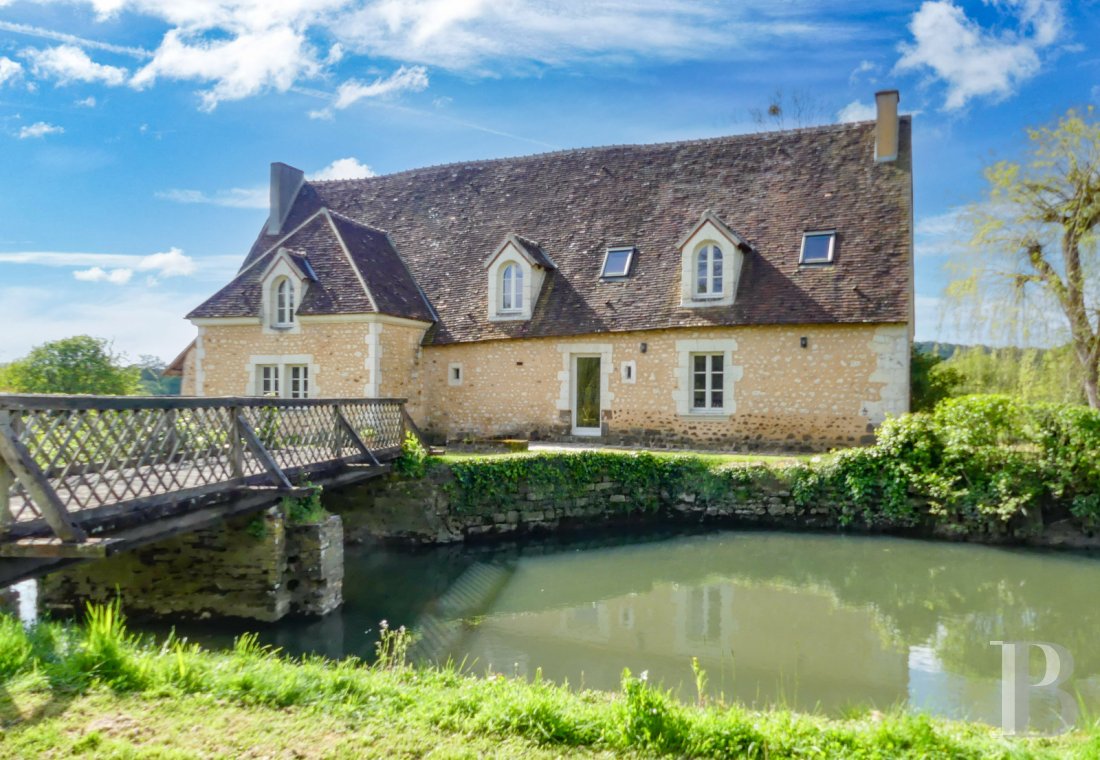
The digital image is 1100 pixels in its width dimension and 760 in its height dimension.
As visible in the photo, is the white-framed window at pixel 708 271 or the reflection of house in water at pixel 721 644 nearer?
the reflection of house in water at pixel 721 644

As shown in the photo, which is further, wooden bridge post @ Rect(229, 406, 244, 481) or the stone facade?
the stone facade

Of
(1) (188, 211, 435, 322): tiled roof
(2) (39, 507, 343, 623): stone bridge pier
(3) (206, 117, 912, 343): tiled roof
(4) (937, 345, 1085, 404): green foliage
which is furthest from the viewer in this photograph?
(4) (937, 345, 1085, 404): green foliage

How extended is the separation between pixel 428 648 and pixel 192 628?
2576mm

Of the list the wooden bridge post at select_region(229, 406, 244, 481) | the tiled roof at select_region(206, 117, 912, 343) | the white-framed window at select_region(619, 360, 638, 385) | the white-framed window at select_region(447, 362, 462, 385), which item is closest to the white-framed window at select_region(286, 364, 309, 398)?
the tiled roof at select_region(206, 117, 912, 343)

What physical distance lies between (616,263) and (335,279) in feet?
19.4

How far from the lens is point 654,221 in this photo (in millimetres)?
16250

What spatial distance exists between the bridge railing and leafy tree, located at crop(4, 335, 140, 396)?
33.3ft

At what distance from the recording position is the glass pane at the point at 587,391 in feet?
52.7

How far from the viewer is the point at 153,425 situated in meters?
6.67

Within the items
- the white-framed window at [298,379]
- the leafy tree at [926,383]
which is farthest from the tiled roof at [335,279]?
the leafy tree at [926,383]

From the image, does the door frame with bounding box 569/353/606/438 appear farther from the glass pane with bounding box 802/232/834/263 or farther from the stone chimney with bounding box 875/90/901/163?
the stone chimney with bounding box 875/90/901/163

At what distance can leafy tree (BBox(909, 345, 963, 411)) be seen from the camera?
16.0 m

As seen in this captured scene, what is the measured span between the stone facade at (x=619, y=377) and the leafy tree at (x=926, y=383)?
3096mm

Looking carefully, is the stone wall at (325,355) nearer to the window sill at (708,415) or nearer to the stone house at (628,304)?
the stone house at (628,304)
